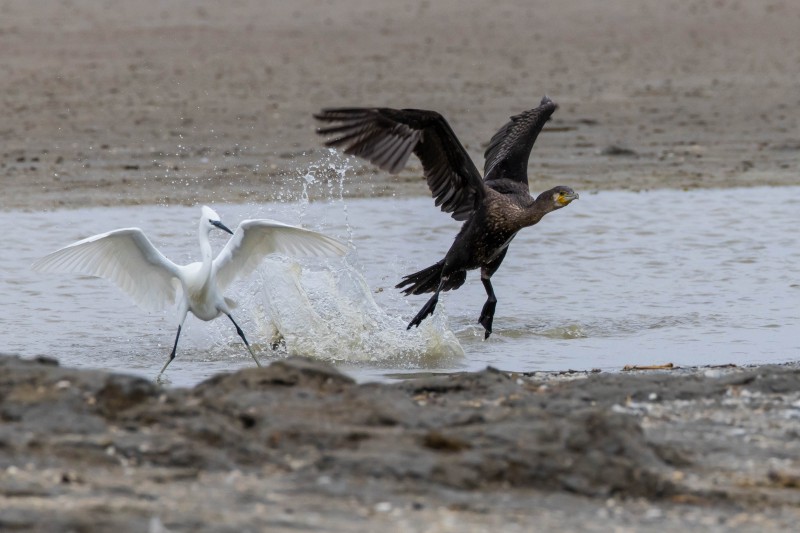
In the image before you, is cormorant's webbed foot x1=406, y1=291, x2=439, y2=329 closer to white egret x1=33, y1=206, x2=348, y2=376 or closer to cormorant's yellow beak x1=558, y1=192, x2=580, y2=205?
white egret x1=33, y1=206, x2=348, y2=376

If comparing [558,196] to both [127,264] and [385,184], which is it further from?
[385,184]

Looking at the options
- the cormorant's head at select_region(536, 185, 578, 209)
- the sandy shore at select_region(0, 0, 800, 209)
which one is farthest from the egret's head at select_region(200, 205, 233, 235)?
the sandy shore at select_region(0, 0, 800, 209)

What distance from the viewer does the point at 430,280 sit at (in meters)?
9.21

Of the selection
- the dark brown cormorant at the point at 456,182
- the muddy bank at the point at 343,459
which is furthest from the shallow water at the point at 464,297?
the muddy bank at the point at 343,459

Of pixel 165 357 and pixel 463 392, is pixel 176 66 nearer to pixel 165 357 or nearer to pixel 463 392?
pixel 165 357

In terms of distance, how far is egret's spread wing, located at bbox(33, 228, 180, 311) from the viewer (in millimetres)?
8172

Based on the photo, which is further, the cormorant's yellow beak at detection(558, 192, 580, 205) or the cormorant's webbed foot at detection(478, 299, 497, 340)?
the cormorant's yellow beak at detection(558, 192, 580, 205)

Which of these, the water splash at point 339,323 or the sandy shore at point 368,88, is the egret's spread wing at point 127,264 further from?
the sandy shore at point 368,88

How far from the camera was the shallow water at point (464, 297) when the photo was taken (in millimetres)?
8500

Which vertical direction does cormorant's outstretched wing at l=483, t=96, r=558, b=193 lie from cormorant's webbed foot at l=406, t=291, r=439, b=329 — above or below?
above

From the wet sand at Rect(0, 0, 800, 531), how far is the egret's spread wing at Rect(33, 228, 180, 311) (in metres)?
2.65

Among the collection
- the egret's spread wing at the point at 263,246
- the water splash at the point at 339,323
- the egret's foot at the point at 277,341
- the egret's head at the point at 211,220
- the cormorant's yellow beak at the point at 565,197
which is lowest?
the egret's foot at the point at 277,341

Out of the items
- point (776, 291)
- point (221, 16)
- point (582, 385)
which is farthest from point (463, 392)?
point (221, 16)

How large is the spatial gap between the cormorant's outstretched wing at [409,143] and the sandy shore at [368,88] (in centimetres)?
474
